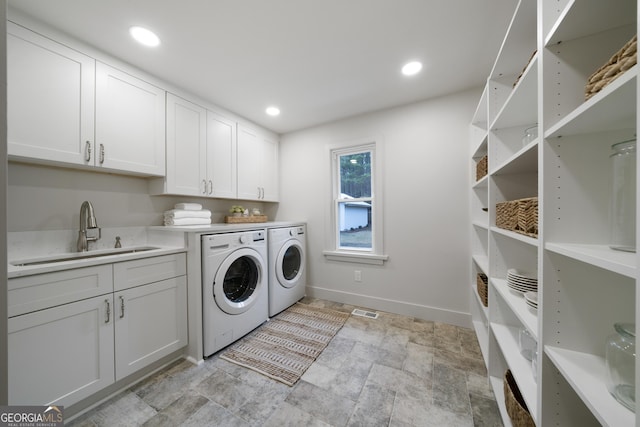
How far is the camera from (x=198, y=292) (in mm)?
1702

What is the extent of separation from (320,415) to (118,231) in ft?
6.86

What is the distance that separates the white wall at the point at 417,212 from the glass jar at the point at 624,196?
171 centimetres

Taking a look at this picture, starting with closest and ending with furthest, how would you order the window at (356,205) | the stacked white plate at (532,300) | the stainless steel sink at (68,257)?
the stacked white plate at (532,300) < the stainless steel sink at (68,257) < the window at (356,205)

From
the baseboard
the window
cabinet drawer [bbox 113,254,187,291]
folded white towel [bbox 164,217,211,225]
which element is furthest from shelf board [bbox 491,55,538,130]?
folded white towel [bbox 164,217,211,225]

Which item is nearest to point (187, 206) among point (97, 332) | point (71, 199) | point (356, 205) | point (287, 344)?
point (71, 199)

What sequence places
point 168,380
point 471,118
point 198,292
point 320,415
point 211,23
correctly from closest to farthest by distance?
point 320,415 < point 211,23 < point 168,380 < point 198,292 < point 471,118

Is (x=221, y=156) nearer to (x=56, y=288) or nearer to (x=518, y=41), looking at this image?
(x=56, y=288)

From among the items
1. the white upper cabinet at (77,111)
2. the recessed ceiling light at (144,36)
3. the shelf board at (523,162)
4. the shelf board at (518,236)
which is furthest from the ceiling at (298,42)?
the shelf board at (518,236)

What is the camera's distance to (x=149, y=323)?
1559 millimetres

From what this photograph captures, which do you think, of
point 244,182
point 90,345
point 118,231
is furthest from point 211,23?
point 90,345

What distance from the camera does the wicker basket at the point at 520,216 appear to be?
92cm

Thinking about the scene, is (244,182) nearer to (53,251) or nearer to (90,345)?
(53,251)

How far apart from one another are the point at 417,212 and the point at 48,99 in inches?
119

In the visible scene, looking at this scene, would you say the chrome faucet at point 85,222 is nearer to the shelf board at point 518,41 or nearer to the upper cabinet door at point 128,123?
the upper cabinet door at point 128,123
